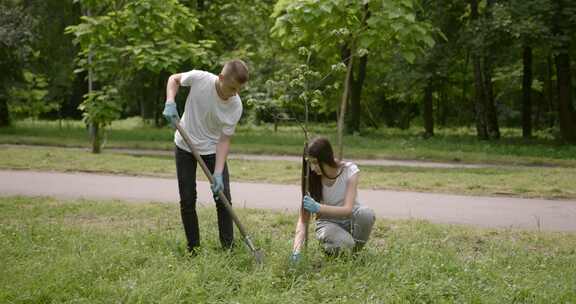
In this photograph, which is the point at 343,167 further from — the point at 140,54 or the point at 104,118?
the point at 104,118

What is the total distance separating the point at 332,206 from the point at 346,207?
11 cm

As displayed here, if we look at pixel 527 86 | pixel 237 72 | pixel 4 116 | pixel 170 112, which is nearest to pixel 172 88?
pixel 170 112

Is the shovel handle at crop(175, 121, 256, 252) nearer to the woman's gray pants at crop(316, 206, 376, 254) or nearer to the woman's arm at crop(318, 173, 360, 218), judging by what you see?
the woman's gray pants at crop(316, 206, 376, 254)

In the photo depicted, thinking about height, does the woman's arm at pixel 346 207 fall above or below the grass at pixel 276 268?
above

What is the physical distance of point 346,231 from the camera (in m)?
4.93

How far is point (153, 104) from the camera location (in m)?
29.6

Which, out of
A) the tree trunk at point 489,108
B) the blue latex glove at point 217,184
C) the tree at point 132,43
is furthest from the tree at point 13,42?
the blue latex glove at point 217,184

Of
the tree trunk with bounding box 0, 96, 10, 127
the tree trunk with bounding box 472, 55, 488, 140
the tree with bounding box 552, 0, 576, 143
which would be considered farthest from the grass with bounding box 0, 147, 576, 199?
the tree trunk with bounding box 0, 96, 10, 127

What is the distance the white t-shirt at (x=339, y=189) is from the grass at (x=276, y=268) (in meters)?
0.45

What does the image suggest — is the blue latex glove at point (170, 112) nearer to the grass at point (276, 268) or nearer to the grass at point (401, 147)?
the grass at point (276, 268)

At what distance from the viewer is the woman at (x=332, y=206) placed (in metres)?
4.61

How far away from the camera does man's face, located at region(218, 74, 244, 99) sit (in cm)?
476

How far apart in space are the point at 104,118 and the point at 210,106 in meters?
8.88

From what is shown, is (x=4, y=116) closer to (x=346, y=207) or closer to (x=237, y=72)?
(x=237, y=72)
